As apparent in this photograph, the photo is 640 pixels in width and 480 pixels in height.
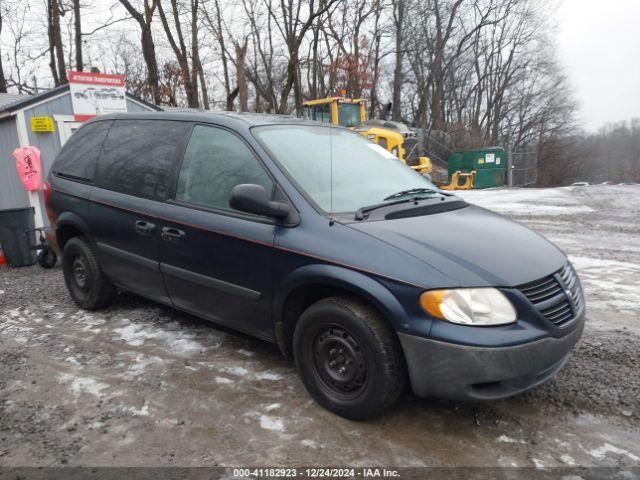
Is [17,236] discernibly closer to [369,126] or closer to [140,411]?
[140,411]

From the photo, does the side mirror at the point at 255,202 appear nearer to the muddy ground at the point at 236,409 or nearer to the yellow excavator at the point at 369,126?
the muddy ground at the point at 236,409

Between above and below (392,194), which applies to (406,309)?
below

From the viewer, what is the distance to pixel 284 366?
11.6ft

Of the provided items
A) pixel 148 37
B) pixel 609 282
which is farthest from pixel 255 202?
pixel 148 37

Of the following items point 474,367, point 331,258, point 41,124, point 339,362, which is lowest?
point 339,362

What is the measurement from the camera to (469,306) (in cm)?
244

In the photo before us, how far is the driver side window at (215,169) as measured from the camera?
3.31 m

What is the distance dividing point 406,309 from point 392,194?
1.12m

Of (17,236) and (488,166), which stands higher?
(488,166)

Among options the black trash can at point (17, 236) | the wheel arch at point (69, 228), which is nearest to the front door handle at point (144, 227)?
the wheel arch at point (69, 228)

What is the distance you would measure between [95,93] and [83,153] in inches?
248

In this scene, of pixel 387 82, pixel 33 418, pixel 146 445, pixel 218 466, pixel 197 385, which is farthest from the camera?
pixel 387 82

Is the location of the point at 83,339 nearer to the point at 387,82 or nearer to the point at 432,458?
the point at 432,458

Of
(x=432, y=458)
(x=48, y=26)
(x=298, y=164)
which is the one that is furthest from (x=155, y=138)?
(x=48, y=26)
